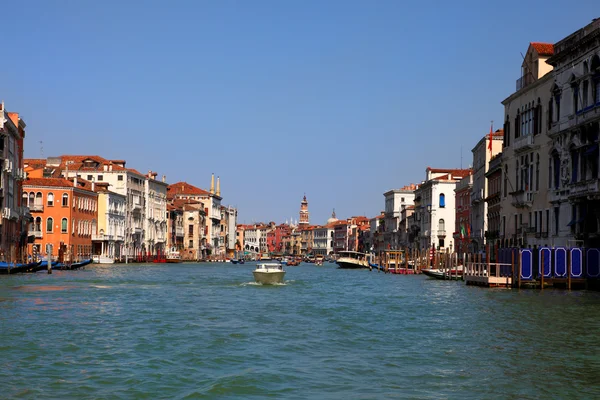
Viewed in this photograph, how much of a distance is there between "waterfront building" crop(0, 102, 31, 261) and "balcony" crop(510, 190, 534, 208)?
24.8 m

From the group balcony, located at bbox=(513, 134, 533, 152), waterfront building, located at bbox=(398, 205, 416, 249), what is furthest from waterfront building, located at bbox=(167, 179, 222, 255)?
balcony, located at bbox=(513, 134, 533, 152)

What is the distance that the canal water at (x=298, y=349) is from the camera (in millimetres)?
11883

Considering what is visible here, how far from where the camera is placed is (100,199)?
77.8 m

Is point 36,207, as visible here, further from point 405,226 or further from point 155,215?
point 405,226

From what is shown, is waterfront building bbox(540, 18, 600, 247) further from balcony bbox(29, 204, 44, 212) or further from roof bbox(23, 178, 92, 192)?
balcony bbox(29, 204, 44, 212)

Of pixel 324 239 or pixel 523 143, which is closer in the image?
pixel 523 143

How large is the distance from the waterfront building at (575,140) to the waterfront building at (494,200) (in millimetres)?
9407

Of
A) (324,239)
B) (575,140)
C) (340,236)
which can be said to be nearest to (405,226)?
(575,140)

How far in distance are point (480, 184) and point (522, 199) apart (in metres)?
17.7

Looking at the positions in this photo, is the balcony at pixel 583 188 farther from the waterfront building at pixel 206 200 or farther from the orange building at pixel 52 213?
the waterfront building at pixel 206 200

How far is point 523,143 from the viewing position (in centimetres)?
3906

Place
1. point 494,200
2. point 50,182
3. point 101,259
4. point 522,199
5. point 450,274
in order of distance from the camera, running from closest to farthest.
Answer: point 522,199
point 450,274
point 494,200
point 50,182
point 101,259

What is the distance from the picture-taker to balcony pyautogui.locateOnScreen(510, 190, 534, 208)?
3815 centimetres

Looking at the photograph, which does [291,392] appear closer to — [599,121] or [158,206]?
[599,121]
